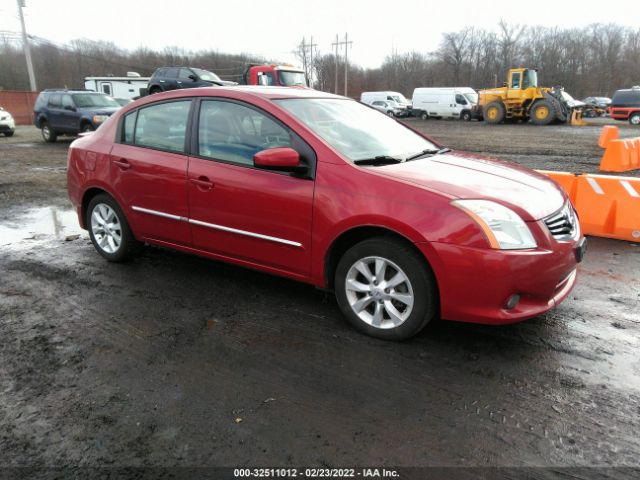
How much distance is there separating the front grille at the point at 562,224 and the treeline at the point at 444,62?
51.3 m

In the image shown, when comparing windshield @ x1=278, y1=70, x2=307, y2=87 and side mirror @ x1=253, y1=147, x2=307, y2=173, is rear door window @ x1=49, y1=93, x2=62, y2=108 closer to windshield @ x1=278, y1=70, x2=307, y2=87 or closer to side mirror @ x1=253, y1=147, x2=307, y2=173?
windshield @ x1=278, y1=70, x2=307, y2=87

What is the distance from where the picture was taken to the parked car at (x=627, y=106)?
93.7ft

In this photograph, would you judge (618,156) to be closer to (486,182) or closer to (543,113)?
(486,182)

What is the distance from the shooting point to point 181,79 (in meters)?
19.8

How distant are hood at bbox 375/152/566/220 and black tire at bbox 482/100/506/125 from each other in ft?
95.7

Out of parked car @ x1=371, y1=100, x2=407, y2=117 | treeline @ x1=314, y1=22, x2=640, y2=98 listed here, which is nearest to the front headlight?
parked car @ x1=371, y1=100, x2=407, y2=117

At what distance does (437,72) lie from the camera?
82562 millimetres

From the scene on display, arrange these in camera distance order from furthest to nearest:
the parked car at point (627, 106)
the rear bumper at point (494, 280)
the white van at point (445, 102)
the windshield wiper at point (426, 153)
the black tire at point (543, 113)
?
the white van at point (445, 102)
the parked car at point (627, 106)
the black tire at point (543, 113)
the windshield wiper at point (426, 153)
the rear bumper at point (494, 280)

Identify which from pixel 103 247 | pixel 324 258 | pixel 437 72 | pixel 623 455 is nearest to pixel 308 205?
pixel 324 258

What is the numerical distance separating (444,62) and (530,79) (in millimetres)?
57791

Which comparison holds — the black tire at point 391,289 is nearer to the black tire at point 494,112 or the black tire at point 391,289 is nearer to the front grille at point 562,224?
the front grille at point 562,224

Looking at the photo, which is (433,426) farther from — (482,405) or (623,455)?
(623,455)

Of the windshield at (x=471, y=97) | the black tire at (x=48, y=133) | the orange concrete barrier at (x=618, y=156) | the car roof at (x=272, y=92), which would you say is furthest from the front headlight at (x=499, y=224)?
the windshield at (x=471, y=97)

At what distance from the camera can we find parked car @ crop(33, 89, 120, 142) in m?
15.8
